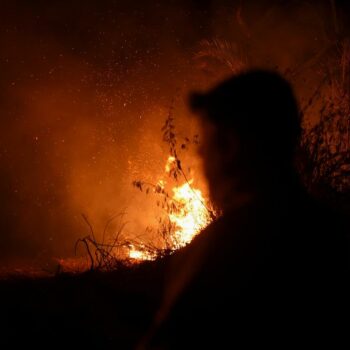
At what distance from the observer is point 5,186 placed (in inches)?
447

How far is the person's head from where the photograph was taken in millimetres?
1882

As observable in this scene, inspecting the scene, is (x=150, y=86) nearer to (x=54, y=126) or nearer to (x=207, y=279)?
(x=54, y=126)

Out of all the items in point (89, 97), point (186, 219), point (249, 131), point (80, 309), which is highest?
point (89, 97)

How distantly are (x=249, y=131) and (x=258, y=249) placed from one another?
1.90 ft

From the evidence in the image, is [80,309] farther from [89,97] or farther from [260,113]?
[89,97]

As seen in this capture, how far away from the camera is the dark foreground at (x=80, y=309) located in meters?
2.40

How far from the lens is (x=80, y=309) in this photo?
2.79 meters

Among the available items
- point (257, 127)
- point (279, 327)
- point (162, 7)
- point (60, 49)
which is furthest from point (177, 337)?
point (162, 7)

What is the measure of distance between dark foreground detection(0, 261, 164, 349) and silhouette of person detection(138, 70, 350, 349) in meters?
0.80

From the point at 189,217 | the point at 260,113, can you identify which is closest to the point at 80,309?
the point at 260,113

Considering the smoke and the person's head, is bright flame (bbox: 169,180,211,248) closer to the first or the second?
the person's head

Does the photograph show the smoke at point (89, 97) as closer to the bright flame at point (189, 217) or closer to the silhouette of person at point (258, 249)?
the bright flame at point (189, 217)

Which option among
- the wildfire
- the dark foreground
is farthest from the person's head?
the wildfire

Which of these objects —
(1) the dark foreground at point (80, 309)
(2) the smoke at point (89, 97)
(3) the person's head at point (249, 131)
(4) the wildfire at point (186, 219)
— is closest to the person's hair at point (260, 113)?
(3) the person's head at point (249, 131)
